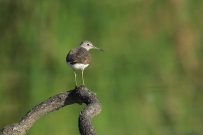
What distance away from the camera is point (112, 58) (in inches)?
336

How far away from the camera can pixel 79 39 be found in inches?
327

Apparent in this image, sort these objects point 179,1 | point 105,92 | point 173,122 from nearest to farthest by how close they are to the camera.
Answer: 1. point 173,122
2. point 105,92
3. point 179,1

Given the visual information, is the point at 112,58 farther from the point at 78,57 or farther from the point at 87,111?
the point at 87,111

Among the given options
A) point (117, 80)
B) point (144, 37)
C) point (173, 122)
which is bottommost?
Result: point (173, 122)

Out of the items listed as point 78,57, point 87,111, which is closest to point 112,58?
point 78,57

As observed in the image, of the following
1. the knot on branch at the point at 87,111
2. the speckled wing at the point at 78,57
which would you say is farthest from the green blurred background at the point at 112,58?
the knot on branch at the point at 87,111

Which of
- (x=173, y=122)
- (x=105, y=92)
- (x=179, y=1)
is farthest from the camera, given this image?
(x=179, y=1)

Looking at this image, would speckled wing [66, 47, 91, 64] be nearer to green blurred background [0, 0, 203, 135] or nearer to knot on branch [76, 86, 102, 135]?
knot on branch [76, 86, 102, 135]

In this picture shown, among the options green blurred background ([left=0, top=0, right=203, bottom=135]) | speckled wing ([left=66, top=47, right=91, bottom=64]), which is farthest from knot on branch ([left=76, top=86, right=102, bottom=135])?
green blurred background ([left=0, top=0, right=203, bottom=135])

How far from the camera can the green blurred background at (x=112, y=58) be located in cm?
782

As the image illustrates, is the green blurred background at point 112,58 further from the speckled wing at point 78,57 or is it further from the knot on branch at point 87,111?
the knot on branch at point 87,111

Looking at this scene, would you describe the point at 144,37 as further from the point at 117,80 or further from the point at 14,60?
the point at 14,60

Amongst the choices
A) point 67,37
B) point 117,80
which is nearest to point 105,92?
point 117,80

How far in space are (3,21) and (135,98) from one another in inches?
83.9
